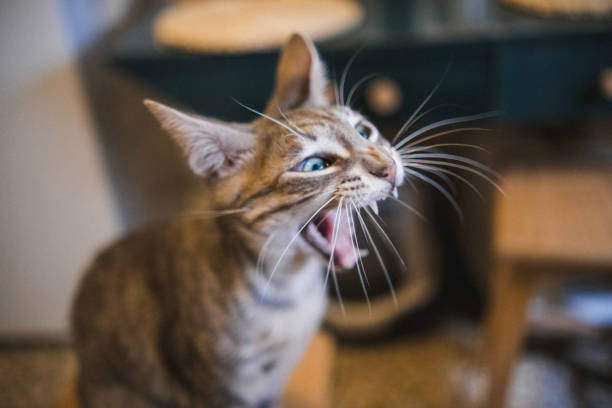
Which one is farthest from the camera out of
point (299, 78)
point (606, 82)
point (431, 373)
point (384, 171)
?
point (431, 373)

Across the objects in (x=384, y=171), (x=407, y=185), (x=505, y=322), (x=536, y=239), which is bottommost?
(x=505, y=322)

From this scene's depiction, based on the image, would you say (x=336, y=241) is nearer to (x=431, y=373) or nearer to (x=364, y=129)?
(x=364, y=129)

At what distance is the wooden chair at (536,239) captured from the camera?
717 mm

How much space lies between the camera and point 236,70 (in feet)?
2.93

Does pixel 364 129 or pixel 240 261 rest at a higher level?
pixel 364 129

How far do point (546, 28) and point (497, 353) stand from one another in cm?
58

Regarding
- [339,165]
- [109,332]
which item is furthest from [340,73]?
[109,332]

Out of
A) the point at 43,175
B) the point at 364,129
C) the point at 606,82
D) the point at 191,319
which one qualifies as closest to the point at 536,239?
the point at 606,82

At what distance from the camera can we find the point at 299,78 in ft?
1.78

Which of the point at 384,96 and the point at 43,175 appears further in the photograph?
the point at 43,175

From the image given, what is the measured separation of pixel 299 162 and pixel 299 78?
13 centimetres

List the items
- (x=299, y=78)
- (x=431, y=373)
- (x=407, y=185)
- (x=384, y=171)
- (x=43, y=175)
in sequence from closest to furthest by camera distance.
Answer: (x=384, y=171), (x=299, y=78), (x=407, y=185), (x=43, y=175), (x=431, y=373)

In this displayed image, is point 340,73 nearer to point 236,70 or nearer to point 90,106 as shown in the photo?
point 236,70

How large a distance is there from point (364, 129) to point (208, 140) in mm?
163
